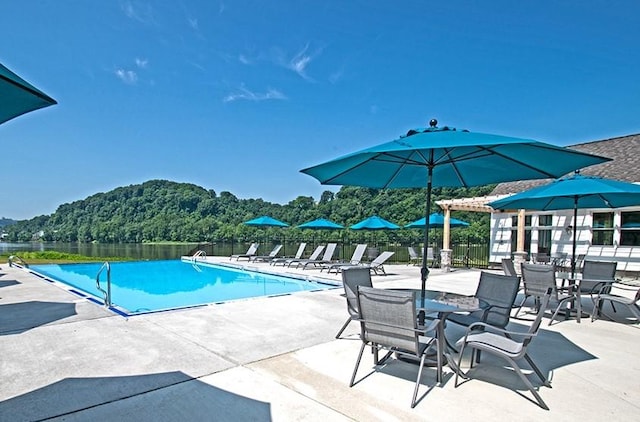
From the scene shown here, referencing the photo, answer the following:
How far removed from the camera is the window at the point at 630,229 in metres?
11.1

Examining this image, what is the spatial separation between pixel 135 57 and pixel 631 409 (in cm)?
1818

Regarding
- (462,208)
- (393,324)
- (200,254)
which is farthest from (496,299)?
(200,254)

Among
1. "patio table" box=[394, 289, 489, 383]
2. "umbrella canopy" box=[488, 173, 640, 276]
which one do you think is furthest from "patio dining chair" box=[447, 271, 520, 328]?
"umbrella canopy" box=[488, 173, 640, 276]

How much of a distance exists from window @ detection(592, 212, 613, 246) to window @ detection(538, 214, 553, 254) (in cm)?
153

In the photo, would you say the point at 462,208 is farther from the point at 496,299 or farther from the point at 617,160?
the point at 496,299

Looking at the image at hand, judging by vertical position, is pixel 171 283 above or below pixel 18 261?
below

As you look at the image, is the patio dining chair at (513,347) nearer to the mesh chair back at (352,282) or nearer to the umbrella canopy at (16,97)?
the mesh chair back at (352,282)

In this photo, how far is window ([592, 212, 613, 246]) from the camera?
1176cm

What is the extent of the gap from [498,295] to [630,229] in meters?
10.2

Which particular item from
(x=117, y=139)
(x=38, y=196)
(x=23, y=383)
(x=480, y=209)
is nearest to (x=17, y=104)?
(x=23, y=383)

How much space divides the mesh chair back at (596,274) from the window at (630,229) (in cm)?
630

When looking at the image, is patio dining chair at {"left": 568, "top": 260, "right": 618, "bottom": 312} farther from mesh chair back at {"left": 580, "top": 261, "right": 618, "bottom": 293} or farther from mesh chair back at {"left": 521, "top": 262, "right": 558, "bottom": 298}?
mesh chair back at {"left": 521, "top": 262, "right": 558, "bottom": 298}

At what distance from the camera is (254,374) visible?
3.27 metres

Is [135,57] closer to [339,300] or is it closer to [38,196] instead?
[339,300]
